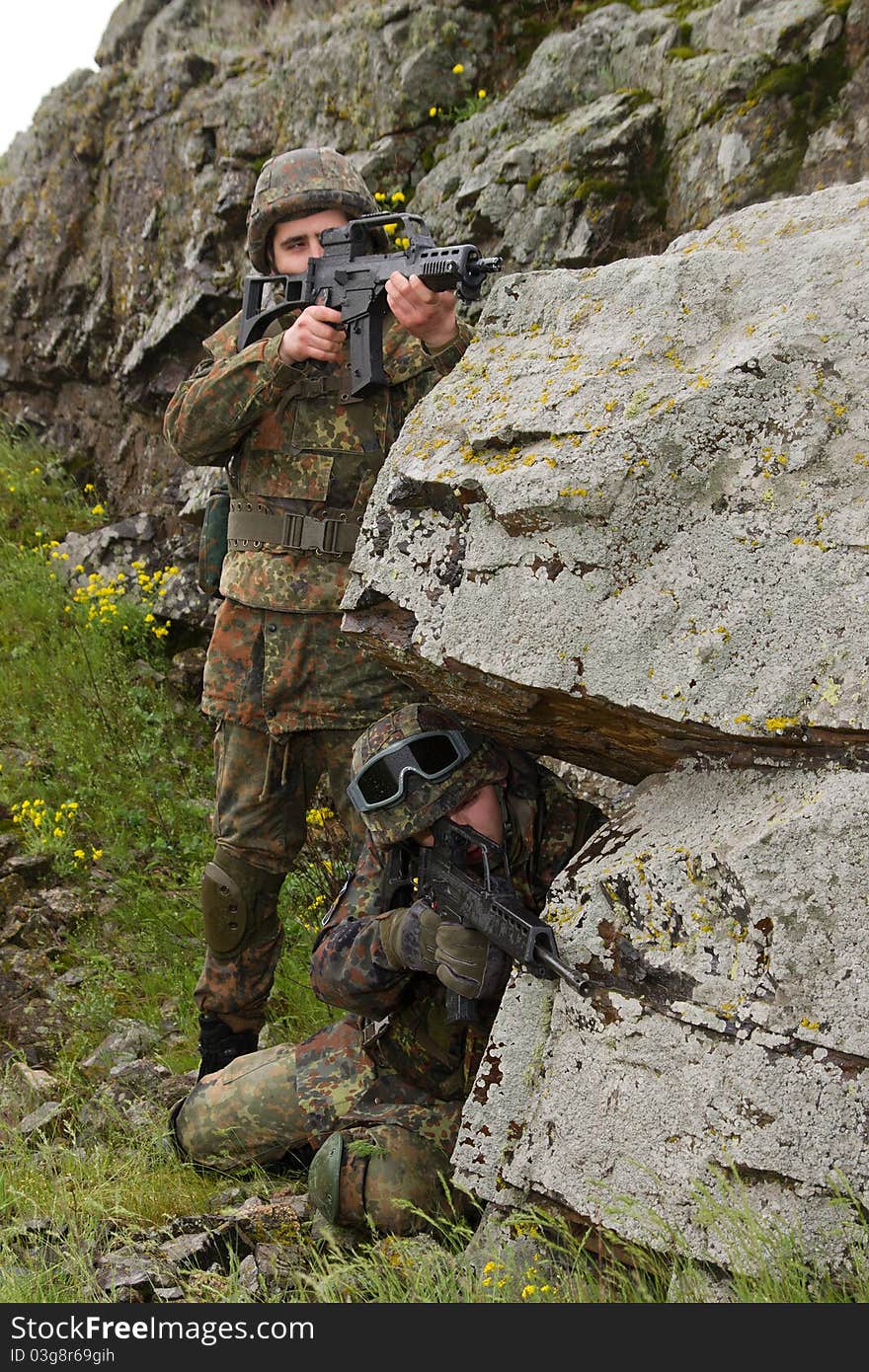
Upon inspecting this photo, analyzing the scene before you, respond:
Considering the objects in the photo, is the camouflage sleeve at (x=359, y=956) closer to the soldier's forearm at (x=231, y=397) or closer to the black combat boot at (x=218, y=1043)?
the black combat boot at (x=218, y=1043)

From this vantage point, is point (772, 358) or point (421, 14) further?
point (421, 14)

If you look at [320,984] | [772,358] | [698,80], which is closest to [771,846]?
[772,358]

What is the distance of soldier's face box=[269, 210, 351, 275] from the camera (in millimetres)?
4145

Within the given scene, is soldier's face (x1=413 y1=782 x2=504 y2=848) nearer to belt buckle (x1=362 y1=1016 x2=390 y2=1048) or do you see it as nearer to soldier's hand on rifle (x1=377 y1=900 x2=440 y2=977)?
soldier's hand on rifle (x1=377 y1=900 x2=440 y2=977)

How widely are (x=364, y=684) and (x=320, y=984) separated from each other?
1.01 metres

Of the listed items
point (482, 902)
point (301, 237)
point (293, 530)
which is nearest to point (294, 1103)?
point (482, 902)

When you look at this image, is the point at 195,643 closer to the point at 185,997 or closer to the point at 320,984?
the point at 185,997

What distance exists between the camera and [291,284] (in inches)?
157

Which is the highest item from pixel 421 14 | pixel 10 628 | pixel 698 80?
pixel 421 14

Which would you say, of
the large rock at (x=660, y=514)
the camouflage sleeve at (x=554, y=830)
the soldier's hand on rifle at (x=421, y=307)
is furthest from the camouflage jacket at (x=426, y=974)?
the soldier's hand on rifle at (x=421, y=307)

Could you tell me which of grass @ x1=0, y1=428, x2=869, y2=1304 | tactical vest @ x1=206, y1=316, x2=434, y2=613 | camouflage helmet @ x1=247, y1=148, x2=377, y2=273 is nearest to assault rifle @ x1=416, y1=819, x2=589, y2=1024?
→ grass @ x1=0, y1=428, x2=869, y2=1304

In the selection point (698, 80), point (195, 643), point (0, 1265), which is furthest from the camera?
point (195, 643)

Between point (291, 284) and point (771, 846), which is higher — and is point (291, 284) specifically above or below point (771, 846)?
above

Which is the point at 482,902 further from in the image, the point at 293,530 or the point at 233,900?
the point at 293,530
